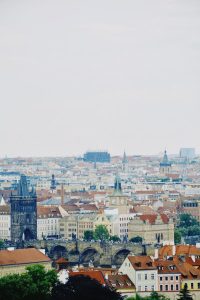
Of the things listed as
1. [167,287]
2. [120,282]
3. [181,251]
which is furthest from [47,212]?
[120,282]

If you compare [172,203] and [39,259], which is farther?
[172,203]

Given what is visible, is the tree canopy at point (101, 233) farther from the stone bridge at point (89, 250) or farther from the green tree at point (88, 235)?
the stone bridge at point (89, 250)

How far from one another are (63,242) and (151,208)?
2914 cm

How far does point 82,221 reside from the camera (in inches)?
4734

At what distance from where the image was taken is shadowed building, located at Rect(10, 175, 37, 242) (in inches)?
4331

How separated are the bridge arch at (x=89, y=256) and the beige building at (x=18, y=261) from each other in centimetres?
1806

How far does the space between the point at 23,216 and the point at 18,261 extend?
126 feet

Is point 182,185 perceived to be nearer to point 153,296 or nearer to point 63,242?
point 63,242

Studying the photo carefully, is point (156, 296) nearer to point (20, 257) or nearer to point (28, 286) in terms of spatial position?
point (28, 286)

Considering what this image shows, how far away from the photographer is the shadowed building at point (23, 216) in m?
110

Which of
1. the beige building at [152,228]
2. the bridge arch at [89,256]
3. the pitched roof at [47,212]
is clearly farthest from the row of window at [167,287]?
the pitched roof at [47,212]

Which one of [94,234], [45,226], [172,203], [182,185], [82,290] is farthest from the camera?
[182,185]

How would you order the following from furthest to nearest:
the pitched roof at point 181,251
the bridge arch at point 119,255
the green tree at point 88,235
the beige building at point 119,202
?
the beige building at point 119,202, the green tree at point 88,235, the bridge arch at point 119,255, the pitched roof at point 181,251

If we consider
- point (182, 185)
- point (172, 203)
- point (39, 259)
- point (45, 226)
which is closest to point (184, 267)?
point (39, 259)
